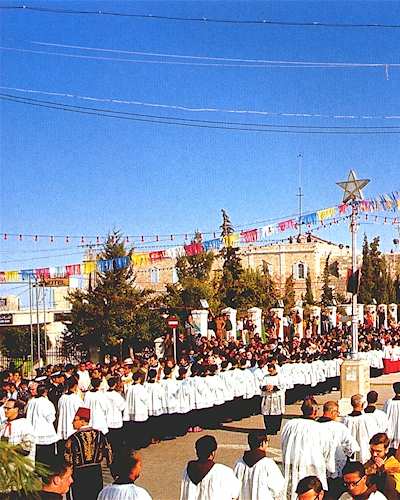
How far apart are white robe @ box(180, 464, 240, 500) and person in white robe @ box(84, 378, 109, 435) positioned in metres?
5.68

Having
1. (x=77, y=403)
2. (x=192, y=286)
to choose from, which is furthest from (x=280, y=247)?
(x=77, y=403)

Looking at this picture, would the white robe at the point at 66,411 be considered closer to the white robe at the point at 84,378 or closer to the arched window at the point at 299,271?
the white robe at the point at 84,378

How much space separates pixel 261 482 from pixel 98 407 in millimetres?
5959

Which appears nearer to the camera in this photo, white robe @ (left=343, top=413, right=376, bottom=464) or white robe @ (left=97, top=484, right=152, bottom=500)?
white robe @ (left=97, top=484, right=152, bottom=500)

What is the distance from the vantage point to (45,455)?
456 inches

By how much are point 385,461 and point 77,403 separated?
647 centimetres

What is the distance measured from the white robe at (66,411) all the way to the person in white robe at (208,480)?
5.69 meters

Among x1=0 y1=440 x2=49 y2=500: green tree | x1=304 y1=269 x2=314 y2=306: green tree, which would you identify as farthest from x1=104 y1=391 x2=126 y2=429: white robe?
x1=304 y1=269 x2=314 y2=306: green tree

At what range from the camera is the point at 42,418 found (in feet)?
38.7

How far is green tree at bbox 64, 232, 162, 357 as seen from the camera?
31.9 meters

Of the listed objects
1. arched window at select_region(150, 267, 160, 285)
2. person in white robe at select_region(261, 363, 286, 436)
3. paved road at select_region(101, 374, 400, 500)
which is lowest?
paved road at select_region(101, 374, 400, 500)

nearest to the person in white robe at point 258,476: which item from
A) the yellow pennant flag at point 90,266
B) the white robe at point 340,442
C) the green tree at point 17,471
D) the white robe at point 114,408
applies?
the white robe at point 340,442

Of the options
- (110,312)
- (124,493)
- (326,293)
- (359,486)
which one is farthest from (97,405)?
(326,293)

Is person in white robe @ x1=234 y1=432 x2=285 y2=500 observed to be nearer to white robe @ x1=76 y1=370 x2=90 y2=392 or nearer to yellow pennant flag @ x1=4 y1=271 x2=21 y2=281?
white robe @ x1=76 y1=370 x2=90 y2=392
